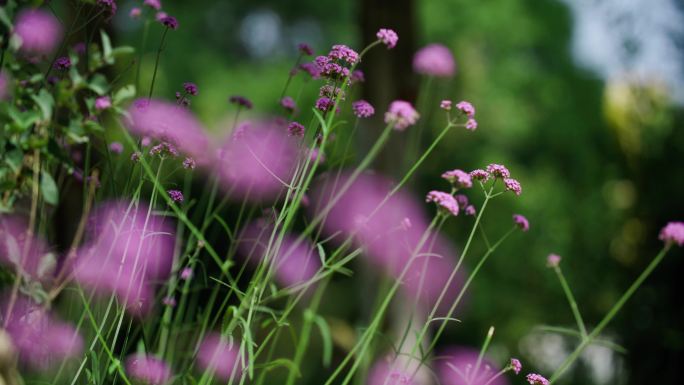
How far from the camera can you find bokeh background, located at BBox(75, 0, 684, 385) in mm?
5180

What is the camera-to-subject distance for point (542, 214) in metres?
9.95

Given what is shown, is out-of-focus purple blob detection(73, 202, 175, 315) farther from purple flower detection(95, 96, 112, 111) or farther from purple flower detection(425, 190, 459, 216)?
purple flower detection(425, 190, 459, 216)

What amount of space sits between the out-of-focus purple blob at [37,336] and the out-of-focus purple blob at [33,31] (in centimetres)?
47

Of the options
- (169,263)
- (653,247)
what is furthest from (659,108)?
(169,263)

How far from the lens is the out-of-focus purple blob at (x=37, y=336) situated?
4.52 feet

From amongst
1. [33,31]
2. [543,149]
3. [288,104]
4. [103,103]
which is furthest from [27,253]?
[543,149]

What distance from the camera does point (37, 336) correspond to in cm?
143

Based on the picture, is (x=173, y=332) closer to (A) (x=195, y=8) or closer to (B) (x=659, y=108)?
(B) (x=659, y=108)

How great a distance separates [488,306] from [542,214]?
1.34 m

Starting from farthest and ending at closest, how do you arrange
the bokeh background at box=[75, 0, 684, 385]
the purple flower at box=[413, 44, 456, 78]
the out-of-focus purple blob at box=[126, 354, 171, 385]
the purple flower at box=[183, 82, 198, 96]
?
the bokeh background at box=[75, 0, 684, 385] < the purple flower at box=[413, 44, 456, 78] < the purple flower at box=[183, 82, 198, 96] < the out-of-focus purple blob at box=[126, 354, 171, 385]

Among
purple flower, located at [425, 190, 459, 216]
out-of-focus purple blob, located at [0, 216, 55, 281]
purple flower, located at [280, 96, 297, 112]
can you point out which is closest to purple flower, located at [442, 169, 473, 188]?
purple flower, located at [425, 190, 459, 216]

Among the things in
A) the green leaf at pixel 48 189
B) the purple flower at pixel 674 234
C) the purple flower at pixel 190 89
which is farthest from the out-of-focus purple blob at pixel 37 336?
the purple flower at pixel 674 234

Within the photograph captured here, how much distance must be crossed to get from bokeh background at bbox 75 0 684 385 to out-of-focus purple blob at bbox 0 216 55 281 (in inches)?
21.2

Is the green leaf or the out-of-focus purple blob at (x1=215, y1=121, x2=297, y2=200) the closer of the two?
the green leaf
